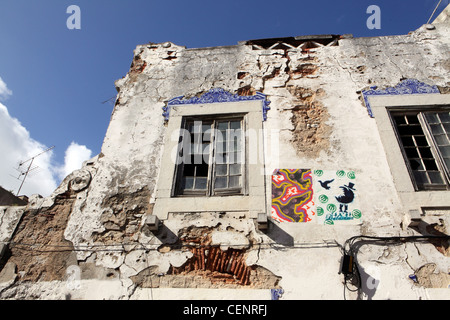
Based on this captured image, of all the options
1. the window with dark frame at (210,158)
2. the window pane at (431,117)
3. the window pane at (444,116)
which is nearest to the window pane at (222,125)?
the window with dark frame at (210,158)

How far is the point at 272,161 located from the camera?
5.15m

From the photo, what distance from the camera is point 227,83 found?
629 centimetres

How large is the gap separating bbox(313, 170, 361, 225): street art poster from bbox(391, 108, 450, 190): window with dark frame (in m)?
1.00

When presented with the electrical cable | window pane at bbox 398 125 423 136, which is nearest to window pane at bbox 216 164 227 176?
the electrical cable

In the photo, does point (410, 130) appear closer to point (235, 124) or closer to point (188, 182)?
point (235, 124)

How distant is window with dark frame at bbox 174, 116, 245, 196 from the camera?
5055 mm

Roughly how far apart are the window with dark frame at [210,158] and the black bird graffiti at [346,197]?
4.96ft

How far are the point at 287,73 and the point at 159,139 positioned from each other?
2.95m

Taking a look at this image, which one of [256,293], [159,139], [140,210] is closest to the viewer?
[256,293]

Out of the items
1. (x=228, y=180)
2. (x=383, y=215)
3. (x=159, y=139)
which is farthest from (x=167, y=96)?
(x=383, y=215)

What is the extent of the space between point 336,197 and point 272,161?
115 centimetres

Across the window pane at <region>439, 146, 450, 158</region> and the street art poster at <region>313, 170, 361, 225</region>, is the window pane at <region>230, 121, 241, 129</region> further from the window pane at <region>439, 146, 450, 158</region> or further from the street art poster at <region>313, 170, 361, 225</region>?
the window pane at <region>439, 146, 450, 158</region>

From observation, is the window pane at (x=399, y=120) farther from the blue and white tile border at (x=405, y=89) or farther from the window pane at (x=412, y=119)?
the blue and white tile border at (x=405, y=89)
